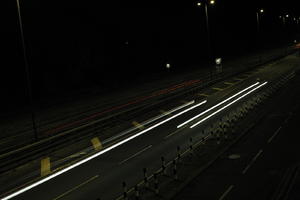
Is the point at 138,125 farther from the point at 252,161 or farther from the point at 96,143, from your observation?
the point at 252,161

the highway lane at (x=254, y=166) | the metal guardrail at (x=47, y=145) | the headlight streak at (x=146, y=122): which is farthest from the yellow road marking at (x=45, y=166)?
the highway lane at (x=254, y=166)

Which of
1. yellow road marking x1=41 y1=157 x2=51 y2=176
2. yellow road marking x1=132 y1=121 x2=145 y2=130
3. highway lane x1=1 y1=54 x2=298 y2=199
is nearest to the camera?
highway lane x1=1 y1=54 x2=298 y2=199

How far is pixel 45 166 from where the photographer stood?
2336 centimetres

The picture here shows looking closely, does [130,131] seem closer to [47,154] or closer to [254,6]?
[47,154]

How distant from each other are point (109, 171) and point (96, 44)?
50063mm

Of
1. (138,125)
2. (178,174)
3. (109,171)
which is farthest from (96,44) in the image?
(178,174)

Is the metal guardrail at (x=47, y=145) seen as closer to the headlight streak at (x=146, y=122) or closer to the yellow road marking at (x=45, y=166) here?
the yellow road marking at (x=45, y=166)

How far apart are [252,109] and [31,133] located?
20331 millimetres

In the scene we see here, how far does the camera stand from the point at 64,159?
24406 millimetres

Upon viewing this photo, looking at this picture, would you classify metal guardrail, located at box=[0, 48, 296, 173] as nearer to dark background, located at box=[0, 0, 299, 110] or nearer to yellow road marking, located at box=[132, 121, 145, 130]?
yellow road marking, located at box=[132, 121, 145, 130]

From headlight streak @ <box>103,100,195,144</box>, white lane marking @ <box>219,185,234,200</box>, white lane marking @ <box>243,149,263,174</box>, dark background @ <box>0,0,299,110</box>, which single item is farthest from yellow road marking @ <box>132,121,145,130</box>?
dark background @ <box>0,0,299,110</box>

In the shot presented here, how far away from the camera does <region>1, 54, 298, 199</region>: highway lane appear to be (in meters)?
18.8

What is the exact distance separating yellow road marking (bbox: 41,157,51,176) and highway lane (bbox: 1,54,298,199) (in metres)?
1.36

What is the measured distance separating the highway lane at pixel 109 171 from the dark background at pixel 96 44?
27.6 m
